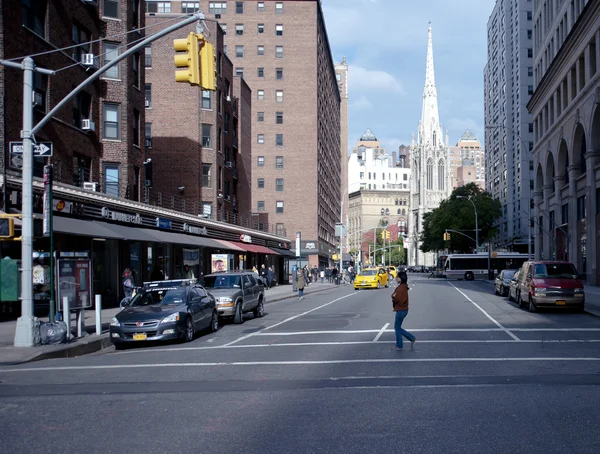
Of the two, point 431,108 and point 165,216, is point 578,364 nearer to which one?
point 165,216

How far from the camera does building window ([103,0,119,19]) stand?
3312 cm

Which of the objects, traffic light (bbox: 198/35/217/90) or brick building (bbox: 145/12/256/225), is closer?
traffic light (bbox: 198/35/217/90)

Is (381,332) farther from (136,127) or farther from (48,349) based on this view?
(136,127)

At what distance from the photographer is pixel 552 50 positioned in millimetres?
56094

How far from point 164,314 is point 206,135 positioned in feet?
105

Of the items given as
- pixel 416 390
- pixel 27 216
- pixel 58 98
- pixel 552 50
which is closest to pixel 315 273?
pixel 552 50

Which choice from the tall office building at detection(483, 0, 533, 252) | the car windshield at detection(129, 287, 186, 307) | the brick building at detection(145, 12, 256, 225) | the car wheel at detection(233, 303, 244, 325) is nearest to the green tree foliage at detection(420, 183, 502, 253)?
the tall office building at detection(483, 0, 533, 252)

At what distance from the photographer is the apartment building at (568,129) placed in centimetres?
4375

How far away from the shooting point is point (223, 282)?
2336 centimetres

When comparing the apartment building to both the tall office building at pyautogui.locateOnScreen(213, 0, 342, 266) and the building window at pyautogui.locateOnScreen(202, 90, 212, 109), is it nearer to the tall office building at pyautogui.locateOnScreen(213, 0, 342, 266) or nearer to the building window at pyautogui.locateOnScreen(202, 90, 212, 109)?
the tall office building at pyautogui.locateOnScreen(213, 0, 342, 266)

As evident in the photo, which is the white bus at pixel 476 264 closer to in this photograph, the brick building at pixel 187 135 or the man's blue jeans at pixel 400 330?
the brick building at pixel 187 135

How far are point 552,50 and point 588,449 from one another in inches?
2177

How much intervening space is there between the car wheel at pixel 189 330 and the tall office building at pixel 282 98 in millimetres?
57467

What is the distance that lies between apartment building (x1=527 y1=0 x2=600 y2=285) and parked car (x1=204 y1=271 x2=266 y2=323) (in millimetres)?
28017
